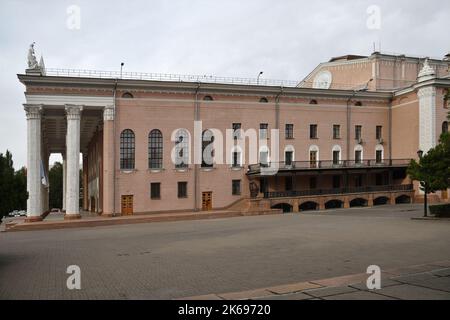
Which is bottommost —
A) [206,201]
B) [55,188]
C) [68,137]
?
[55,188]

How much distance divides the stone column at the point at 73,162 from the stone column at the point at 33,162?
2.24 m

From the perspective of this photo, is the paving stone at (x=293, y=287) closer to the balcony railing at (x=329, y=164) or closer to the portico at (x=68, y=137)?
the portico at (x=68, y=137)

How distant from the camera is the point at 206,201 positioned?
4053 cm

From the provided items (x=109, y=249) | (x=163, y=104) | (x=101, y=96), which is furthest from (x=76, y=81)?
(x=109, y=249)

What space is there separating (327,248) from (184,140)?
2595 cm

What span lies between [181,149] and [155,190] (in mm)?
4319

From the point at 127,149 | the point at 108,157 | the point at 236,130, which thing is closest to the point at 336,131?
the point at 236,130

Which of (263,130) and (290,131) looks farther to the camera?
(290,131)

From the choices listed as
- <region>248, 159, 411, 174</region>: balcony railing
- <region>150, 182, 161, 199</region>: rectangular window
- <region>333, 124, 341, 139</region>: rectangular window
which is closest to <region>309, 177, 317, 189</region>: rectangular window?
<region>248, 159, 411, 174</region>: balcony railing

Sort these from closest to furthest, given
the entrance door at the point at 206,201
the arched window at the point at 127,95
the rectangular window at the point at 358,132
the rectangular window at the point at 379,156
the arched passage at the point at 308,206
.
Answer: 1. the arched window at the point at 127,95
2. the entrance door at the point at 206,201
3. the arched passage at the point at 308,206
4. the rectangular window at the point at 358,132
5. the rectangular window at the point at 379,156

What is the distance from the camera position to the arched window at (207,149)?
40562 millimetres

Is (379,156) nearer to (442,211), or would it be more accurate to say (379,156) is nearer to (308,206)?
(308,206)

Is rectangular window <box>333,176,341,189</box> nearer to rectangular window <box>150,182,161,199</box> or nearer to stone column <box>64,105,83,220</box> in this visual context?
rectangular window <box>150,182,161,199</box>

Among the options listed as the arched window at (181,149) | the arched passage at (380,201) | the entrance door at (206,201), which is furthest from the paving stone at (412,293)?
the arched passage at (380,201)
